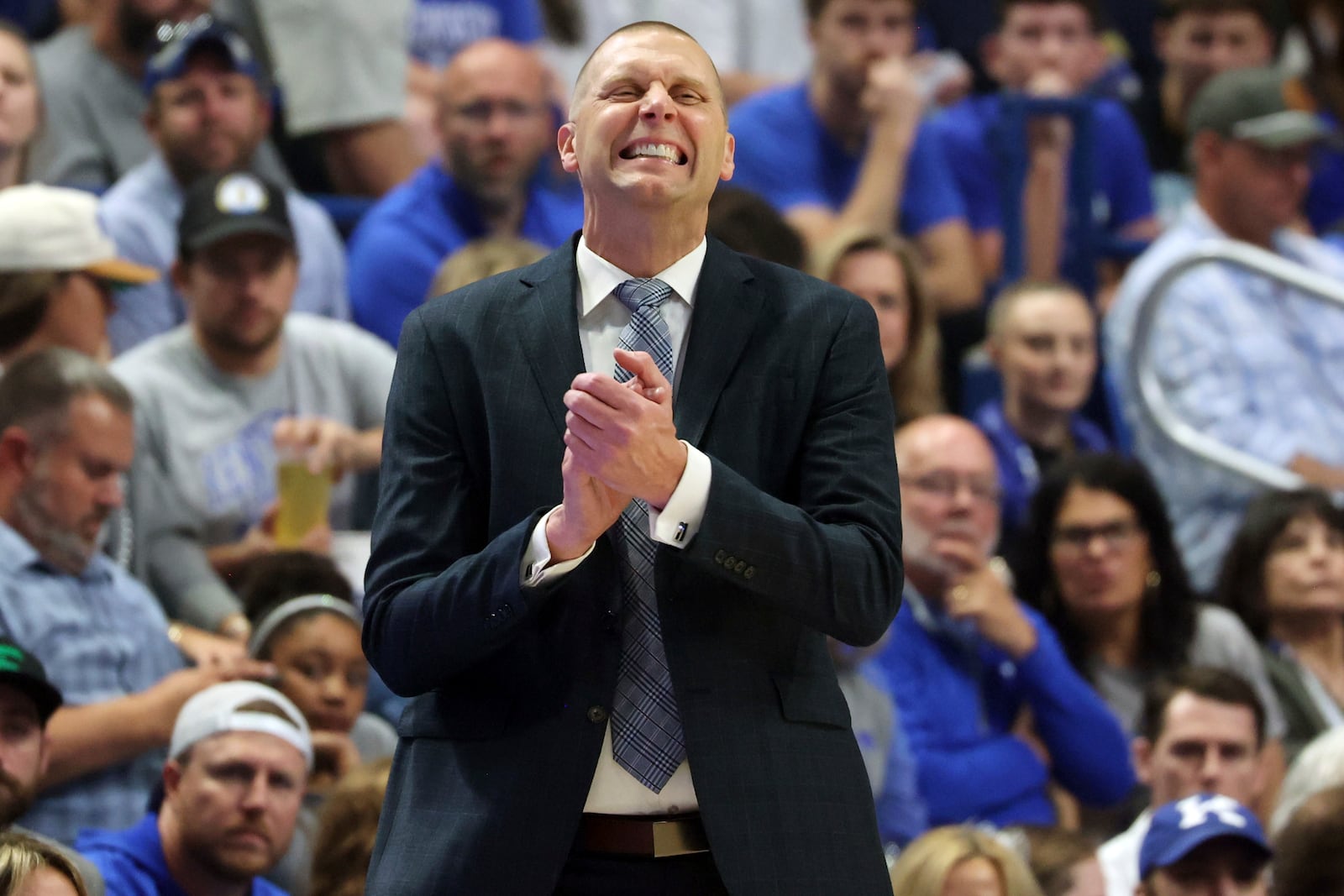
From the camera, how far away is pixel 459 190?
592 cm

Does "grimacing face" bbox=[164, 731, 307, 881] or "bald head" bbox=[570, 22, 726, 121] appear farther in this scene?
"grimacing face" bbox=[164, 731, 307, 881]

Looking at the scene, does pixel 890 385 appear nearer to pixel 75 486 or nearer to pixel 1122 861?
pixel 1122 861

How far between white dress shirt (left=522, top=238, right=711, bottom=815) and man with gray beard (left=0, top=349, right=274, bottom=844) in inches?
86.6

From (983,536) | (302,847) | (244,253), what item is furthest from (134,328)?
(983,536)

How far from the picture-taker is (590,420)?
1.90 m

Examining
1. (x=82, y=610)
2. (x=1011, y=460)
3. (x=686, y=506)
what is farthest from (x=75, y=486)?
(x=1011, y=460)

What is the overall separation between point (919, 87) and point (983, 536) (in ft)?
6.79

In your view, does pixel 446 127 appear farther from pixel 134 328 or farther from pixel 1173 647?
pixel 1173 647

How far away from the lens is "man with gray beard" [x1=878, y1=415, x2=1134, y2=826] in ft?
16.2

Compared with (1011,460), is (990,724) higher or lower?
lower

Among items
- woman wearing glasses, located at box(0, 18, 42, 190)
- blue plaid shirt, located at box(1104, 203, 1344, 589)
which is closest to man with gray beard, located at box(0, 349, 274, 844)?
woman wearing glasses, located at box(0, 18, 42, 190)

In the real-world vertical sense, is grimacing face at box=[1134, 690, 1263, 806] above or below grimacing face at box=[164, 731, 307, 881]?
below

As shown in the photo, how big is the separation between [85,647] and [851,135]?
3.36 metres

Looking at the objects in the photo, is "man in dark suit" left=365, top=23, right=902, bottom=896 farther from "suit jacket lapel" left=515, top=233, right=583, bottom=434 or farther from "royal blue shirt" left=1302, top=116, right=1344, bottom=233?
"royal blue shirt" left=1302, top=116, right=1344, bottom=233
